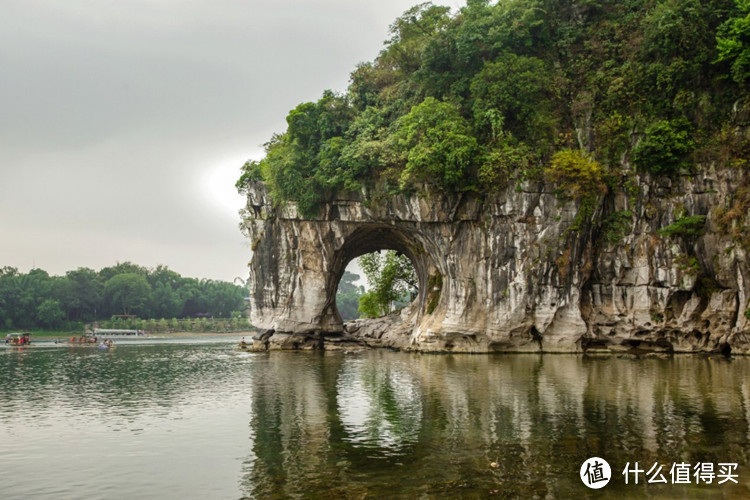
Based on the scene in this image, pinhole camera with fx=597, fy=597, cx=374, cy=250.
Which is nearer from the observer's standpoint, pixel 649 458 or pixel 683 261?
pixel 649 458

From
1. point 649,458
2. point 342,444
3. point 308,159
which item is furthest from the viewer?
point 308,159

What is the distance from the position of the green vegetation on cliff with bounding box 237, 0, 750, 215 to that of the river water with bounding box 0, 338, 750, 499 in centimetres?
1120

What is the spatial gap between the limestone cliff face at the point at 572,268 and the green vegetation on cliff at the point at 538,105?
1284mm

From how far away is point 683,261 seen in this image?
29.5m

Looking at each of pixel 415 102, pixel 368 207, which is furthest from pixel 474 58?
pixel 368 207

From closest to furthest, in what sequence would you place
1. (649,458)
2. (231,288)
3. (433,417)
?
(649,458) < (433,417) < (231,288)

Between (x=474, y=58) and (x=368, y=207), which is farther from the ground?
(x=474, y=58)

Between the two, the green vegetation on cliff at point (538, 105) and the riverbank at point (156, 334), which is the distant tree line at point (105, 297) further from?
the green vegetation on cliff at point (538, 105)

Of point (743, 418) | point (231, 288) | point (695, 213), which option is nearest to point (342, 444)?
point (743, 418)

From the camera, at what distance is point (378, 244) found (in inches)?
1716

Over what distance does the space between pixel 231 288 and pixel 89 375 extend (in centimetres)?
7865

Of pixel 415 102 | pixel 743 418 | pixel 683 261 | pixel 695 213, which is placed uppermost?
pixel 415 102

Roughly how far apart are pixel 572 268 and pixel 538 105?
9.05 metres

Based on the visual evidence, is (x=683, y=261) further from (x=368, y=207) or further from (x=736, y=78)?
(x=368, y=207)
